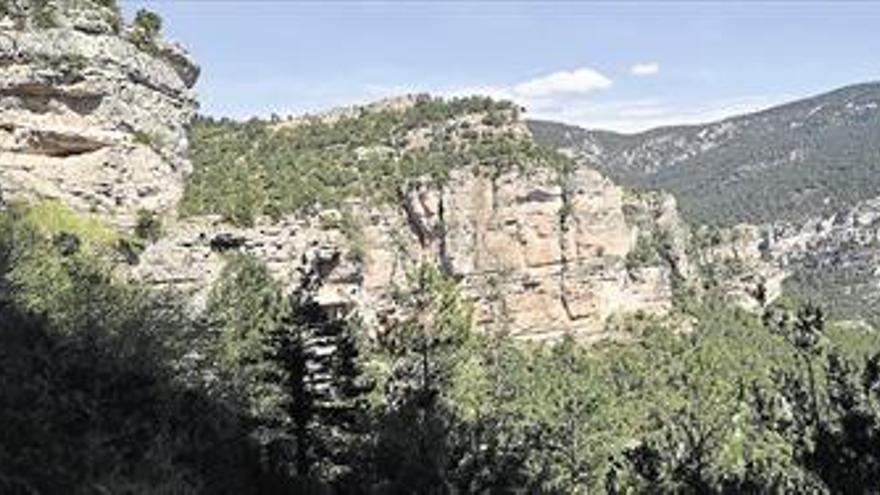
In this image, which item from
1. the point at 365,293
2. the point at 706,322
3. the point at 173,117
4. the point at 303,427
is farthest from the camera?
the point at 706,322

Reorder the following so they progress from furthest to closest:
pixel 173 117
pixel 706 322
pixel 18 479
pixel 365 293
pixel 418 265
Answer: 1. pixel 706 322
2. pixel 418 265
3. pixel 365 293
4. pixel 173 117
5. pixel 18 479

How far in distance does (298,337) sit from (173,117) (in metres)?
66.4

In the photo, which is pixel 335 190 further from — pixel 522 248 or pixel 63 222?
pixel 63 222

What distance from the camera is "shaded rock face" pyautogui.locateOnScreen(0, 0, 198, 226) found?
92438mm

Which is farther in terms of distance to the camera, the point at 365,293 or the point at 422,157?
the point at 422,157

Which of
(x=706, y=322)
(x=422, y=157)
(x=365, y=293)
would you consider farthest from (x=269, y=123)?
(x=706, y=322)

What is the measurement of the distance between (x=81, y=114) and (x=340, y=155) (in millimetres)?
47969

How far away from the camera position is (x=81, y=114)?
96.8 m

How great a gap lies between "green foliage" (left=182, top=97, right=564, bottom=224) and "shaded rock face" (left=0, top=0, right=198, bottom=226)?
6.74 m

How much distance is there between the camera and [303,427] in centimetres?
4500

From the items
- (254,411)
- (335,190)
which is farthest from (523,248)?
(254,411)

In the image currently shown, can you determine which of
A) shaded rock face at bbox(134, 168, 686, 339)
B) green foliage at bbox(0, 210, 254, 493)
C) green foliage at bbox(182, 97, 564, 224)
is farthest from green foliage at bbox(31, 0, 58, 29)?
shaded rock face at bbox(134, 168, 686, 339)

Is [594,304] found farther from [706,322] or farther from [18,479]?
[18,479]

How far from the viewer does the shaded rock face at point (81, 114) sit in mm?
92438
